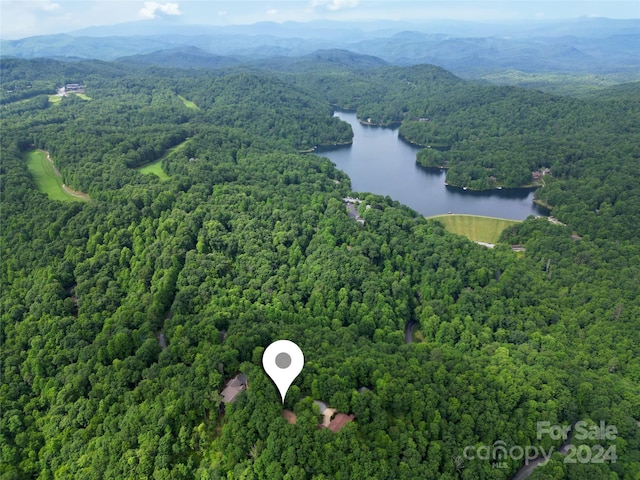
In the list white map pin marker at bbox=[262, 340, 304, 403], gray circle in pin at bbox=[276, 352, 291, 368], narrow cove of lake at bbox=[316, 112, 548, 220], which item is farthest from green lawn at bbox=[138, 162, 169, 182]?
gray circle in pin at bbox=[276, 352, 291, 368]

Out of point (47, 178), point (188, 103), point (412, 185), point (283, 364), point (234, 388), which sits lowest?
point (412, 185)

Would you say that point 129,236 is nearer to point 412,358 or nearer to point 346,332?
point 346,332

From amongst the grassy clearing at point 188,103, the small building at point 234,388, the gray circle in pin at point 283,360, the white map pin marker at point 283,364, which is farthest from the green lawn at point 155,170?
the grassy clearing at point 188,103

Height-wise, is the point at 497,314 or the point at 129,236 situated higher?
the point at 129,236

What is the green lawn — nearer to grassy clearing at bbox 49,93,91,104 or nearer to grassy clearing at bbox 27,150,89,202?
grassy clearing at bbox 27,150,89,202

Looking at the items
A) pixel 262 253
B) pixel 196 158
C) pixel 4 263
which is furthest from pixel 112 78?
pixel 262 253

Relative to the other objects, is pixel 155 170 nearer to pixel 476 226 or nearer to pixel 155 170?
pixel 155 170

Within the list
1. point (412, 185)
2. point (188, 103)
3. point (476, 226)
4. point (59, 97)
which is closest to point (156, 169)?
point (412, 185)

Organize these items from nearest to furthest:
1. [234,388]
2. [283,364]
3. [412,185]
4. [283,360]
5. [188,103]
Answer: [283,364] < [283,360] < [234,388] < [412,185] < [188,103]
